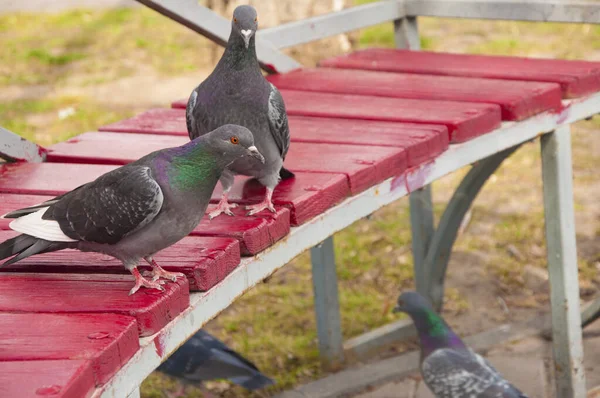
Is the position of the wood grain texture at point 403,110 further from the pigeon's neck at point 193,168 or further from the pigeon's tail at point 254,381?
the pigeon's neck at point 193,168

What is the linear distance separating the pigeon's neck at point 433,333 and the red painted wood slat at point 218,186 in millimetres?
1270

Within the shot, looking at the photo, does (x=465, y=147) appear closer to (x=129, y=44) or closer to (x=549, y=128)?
(x=549, y=128)

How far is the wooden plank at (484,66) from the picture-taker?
13.8 ft

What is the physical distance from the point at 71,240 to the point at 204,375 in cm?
181

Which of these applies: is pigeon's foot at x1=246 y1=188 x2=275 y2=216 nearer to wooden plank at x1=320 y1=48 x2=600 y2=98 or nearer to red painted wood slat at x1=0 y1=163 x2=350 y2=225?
red painted wood slat at x1=0 y1=163 x2=350 y2=225

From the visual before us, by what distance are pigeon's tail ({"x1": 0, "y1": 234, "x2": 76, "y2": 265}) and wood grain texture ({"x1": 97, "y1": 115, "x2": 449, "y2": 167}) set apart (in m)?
1.00

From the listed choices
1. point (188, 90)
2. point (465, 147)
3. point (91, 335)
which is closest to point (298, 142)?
point (465, 147)

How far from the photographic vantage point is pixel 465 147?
12.2ft

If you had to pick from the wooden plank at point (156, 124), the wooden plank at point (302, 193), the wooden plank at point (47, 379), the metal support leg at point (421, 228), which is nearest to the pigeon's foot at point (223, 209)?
the wooden plank at point (302, 193)

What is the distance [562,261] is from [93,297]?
230 centimetres

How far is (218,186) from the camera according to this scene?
3.35 m

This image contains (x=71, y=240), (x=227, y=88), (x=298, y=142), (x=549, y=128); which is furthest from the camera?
(x=549, y=128)

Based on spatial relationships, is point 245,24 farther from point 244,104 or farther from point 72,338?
point 72,338

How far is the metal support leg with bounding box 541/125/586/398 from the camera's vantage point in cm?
410
